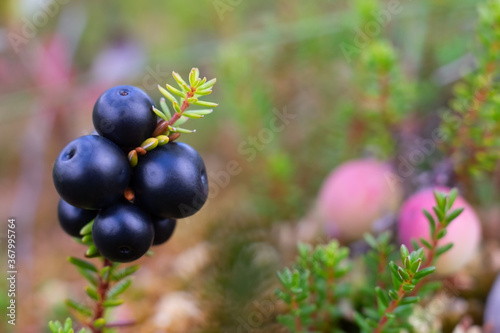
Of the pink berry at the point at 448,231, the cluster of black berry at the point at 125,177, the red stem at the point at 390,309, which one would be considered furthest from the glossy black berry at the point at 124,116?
the pink berry at the point at 448,231

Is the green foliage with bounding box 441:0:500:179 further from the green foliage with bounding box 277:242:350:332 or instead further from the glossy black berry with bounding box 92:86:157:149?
the glossy black berry with bounding box 92:86:157:149

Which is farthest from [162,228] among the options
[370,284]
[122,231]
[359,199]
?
[359,199]

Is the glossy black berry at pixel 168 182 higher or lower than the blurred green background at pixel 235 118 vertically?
lower

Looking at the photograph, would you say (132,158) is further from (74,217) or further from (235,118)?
(235,118)

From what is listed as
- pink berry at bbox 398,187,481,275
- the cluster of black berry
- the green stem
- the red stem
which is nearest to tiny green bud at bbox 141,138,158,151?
the cluster of black berry

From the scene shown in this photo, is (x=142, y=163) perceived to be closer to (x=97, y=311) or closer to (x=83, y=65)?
(x=97, y=311)

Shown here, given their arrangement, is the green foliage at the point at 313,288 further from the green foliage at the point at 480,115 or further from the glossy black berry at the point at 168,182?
the green foliage at the point at 480,115
